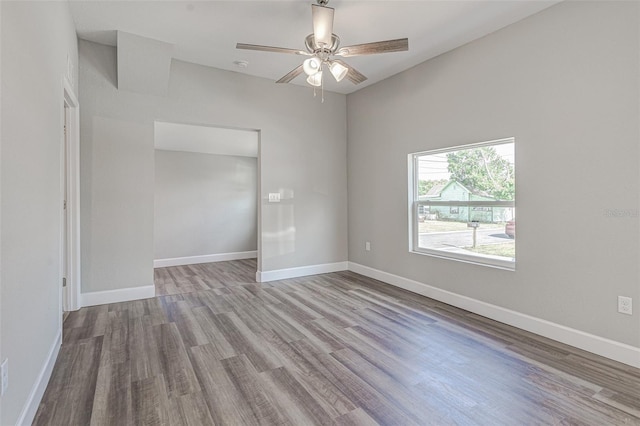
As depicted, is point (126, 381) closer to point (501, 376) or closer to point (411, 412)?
point (411, 412)

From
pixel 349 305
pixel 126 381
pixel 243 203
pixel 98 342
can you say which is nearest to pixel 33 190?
pixel 126 381

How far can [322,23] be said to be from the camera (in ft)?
7.85

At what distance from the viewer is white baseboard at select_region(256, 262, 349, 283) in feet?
15.1

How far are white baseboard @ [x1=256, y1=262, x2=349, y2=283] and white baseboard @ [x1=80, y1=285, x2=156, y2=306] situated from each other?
4.62 ft

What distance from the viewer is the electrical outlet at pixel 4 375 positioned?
1.31 metres

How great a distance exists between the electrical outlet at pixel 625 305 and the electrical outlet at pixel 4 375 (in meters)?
3.68

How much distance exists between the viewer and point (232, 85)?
14.0 ft

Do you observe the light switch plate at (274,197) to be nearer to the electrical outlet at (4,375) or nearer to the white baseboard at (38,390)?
the white baseboard at (38,390)

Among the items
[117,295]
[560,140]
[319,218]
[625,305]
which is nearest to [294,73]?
[560,140]

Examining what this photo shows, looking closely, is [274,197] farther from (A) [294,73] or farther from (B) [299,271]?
(A) [294,73]

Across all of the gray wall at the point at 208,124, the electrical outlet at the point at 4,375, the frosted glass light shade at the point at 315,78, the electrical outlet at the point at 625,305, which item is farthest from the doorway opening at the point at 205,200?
the electrical outlet at the point at 625,305

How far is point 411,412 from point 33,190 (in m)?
2.46

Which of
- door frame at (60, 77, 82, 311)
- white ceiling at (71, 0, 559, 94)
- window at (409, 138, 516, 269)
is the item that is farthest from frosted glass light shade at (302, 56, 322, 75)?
door frame at (60, 77, 82, 311)

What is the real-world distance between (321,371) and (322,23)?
253cm
